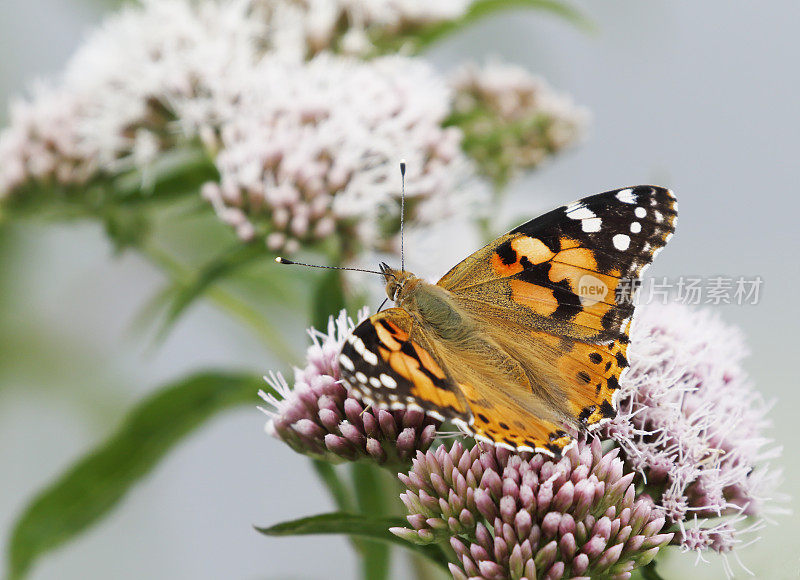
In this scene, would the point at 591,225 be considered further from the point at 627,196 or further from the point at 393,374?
the point at 393,374

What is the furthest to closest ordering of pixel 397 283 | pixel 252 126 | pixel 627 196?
1. pixel 252 126
2. pixel 397 283
3. pixel 627 196

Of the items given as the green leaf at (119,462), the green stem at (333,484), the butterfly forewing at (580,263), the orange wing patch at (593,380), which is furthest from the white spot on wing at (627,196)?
the green leaf at (119,462)

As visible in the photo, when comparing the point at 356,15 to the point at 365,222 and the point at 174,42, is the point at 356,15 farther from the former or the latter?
the point at 365,222

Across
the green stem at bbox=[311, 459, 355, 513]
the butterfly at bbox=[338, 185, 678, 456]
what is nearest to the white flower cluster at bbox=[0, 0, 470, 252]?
the butterfly at bbox=[338, 185, 678, 456]

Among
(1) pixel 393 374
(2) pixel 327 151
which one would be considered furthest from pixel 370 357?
(2) pixel 327 151

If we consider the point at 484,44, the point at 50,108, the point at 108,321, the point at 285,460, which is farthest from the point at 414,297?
the point at 285,460

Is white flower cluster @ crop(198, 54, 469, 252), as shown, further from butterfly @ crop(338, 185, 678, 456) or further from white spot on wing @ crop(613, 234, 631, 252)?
white spot on wing @ crop(613, 234, 631, 252)
